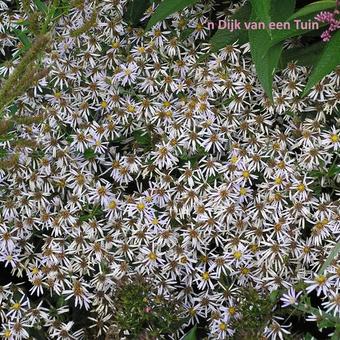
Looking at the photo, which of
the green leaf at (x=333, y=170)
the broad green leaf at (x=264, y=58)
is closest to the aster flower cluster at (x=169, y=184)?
the green leaf at (x=333, y=170)

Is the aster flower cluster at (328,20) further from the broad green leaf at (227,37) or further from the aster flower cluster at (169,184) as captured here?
the broad green leaf at (227,37)

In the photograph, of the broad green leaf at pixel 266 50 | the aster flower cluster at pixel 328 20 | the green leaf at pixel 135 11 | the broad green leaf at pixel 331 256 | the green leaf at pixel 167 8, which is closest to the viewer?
the broad green leaf at pixel 331 256

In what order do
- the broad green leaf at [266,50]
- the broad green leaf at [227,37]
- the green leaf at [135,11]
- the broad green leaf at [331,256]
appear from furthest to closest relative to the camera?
the green leaf at [135,11] < the broad green leaf at [227,37] < the broad green leaf at [266,50] < the broad green leaf at [331,256]

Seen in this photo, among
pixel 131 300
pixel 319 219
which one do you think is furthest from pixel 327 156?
pixel 131 300

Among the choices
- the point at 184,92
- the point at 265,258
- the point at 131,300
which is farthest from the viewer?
the point at 184,92

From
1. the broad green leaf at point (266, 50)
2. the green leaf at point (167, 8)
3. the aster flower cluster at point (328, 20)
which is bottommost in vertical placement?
the broad green leaf at point (266, 50)

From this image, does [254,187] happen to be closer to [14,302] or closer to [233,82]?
[233,82]

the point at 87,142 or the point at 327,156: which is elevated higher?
the point at 87,142
